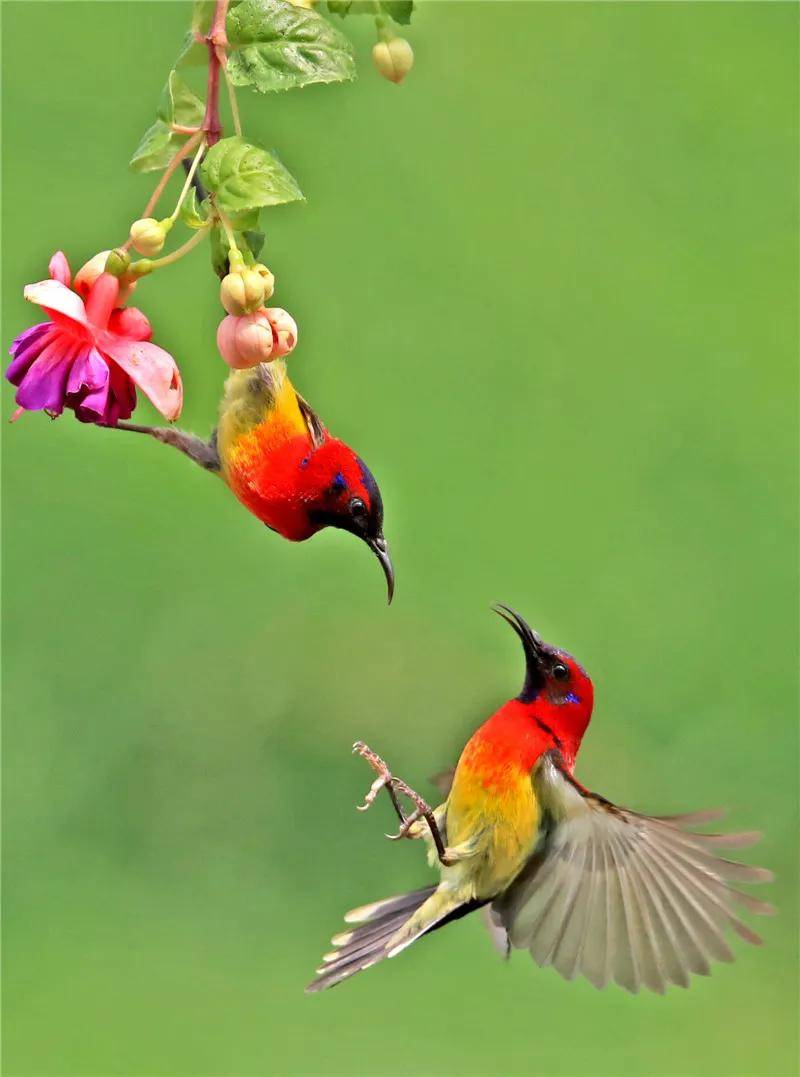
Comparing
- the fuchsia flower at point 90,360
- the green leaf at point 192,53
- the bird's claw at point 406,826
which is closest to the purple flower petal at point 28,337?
the fuchsia flower at point 90,360

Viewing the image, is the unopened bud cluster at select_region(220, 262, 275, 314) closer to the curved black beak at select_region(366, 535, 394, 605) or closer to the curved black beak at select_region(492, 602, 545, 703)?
the curved black beak at select_region(366, 535, 394, 605)

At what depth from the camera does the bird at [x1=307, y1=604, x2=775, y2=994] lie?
0.97 meters

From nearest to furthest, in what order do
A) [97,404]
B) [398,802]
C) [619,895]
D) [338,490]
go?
[97,404], [338,490], [398,802], [619,895]

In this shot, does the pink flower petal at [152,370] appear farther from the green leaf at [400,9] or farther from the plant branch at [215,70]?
the green leaf at [400,9]

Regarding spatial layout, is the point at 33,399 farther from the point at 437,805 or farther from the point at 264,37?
the point at 437,805

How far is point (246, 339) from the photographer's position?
57 centimetres

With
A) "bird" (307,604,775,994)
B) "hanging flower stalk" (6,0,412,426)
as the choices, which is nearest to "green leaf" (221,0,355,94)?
"hanging flower stalk" (6,0,412,426)

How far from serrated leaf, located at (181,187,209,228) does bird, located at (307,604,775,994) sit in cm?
44

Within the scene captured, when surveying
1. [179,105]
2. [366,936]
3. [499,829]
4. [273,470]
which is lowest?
[366,936]

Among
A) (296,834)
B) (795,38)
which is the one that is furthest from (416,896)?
(795,38)

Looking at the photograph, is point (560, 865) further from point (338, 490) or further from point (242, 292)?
point (242, 292)

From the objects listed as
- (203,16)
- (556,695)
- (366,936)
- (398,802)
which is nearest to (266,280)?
(203,16)

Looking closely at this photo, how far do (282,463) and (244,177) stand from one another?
161mm

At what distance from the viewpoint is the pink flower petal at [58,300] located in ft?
1.85
